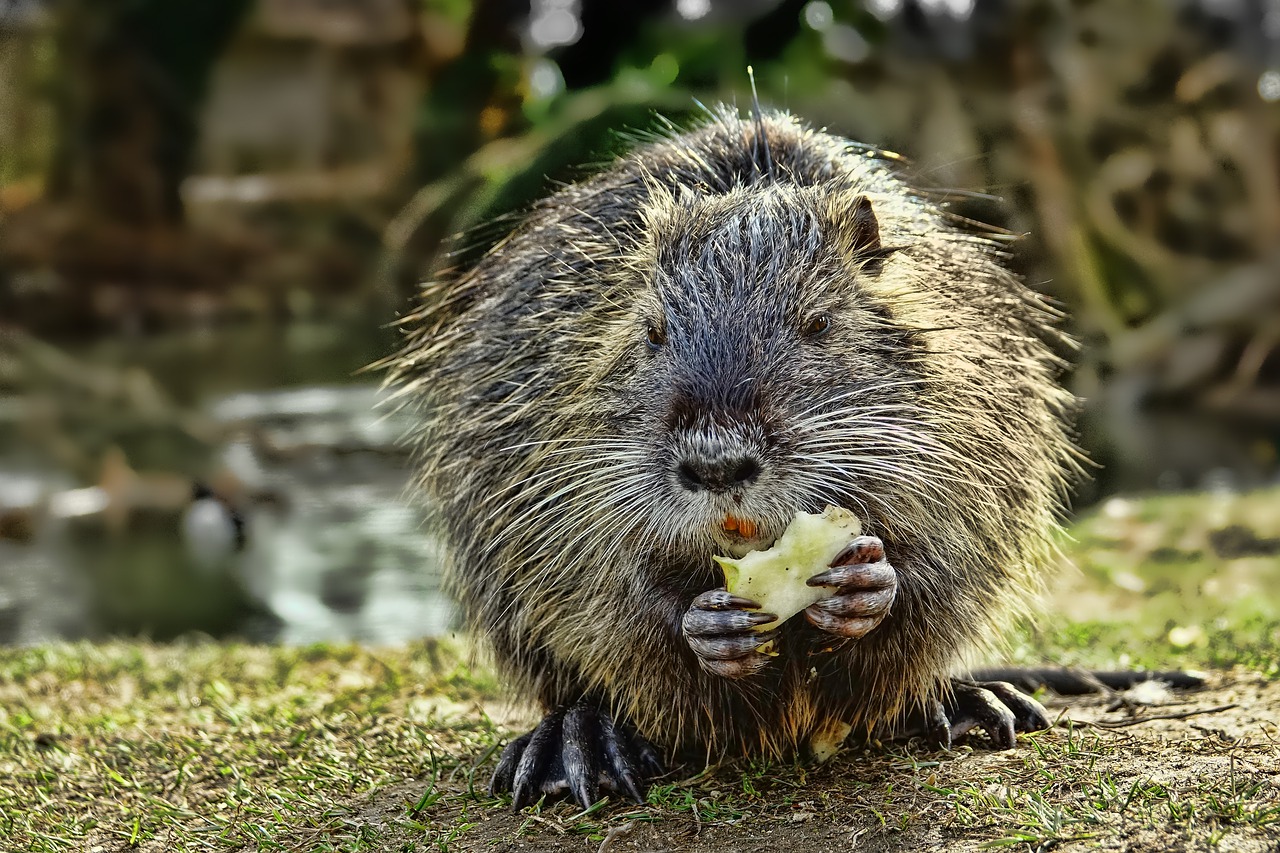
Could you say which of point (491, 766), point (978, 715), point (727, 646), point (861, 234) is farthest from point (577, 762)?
point (861, 234)

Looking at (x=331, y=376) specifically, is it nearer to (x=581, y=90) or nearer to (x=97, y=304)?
(x=97, y=304)

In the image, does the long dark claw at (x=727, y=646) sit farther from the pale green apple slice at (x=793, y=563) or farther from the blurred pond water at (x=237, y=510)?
the blurred pond water at (x=237, y=510)

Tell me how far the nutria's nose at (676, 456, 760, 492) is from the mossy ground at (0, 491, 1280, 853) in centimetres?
85

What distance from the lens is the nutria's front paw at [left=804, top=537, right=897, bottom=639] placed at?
2.62 metres

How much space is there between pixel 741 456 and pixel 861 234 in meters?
0.90

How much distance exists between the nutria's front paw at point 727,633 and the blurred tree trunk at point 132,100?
15212 millimetres

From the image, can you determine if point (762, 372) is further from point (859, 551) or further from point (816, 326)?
point (859, 551)

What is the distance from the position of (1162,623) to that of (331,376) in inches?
536

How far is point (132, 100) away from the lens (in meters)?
15.9

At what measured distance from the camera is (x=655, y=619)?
298 cm

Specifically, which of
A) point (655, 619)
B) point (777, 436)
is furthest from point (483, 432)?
point (777, 436)

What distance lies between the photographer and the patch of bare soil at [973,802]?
95.3 inches

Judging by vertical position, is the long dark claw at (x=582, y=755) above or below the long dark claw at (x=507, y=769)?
above

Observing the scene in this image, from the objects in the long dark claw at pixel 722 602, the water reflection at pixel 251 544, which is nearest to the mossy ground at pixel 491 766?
the long dark claw at pixel 722 602
